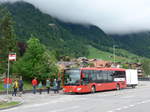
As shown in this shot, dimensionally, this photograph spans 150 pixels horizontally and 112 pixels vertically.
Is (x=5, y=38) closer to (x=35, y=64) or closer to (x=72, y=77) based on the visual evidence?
(x=35, y=64)

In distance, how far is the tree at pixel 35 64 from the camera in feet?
142

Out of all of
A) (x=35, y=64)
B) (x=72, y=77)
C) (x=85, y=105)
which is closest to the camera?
(x=85, y=105)

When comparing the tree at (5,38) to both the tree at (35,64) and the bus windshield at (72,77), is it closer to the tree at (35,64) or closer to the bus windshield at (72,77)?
the tree at (35,64)

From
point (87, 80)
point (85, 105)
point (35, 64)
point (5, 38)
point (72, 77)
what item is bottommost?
point (85, 105)

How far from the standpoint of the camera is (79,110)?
52.5ft

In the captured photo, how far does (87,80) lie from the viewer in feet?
110

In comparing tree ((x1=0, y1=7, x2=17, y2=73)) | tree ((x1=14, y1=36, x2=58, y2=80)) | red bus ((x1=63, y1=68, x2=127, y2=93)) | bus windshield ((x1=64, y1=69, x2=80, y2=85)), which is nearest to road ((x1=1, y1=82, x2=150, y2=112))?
red bus ((x1=63, y1=68, x2=127, y2=93))

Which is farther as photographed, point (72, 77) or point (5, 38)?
point (5, 38)

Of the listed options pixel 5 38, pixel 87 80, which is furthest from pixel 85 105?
pixel 5 38

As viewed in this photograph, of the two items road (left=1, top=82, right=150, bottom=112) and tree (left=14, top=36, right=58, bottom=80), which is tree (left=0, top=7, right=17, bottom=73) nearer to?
tree (left=14, top=36, right=58, bottom=80)

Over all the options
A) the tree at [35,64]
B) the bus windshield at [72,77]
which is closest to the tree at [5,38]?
the tree at [35,64]

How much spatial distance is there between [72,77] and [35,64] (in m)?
12.3

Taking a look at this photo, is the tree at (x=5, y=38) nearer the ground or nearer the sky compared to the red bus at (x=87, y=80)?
nearer the sky

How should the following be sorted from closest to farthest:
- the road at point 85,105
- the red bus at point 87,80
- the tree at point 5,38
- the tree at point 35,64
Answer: the road at point 85,105 < the red bus at point 87,80 < the tree at point 35,64 < the tree at point 5,38
